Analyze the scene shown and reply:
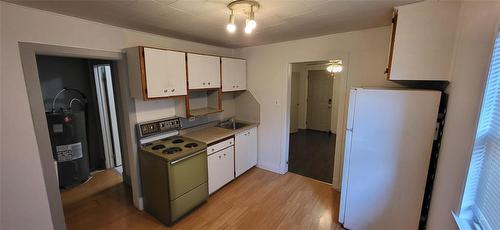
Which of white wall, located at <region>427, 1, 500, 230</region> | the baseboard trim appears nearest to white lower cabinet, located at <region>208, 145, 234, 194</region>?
the baseboard trim

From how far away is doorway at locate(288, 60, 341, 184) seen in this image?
5.36m

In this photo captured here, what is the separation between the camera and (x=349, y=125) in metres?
2.00

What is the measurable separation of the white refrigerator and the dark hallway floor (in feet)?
4.11

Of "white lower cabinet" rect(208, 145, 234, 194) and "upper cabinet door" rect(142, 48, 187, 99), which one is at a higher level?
"upper cabinet door" rect(142, 48, 187, 99)

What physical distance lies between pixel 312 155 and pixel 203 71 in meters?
2.89

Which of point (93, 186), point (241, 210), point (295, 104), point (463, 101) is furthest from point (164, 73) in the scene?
point (295, 104)

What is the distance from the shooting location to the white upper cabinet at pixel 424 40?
4.86ft

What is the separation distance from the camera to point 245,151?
3316mm

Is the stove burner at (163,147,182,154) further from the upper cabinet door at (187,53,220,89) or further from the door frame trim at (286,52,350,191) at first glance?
the door frame trim at (286,52,350,191)

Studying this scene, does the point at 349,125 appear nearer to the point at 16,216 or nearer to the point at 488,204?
the point at 488,204

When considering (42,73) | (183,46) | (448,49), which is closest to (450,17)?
(448,49)

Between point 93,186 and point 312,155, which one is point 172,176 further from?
point 312,155

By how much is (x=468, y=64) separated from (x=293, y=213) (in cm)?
211

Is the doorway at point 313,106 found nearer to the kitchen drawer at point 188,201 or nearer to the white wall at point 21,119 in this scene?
the kitchen drawer at point 188,201
